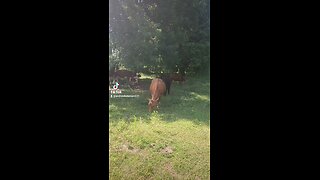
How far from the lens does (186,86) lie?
11.4 feet

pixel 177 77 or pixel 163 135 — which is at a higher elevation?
pixel 177 77

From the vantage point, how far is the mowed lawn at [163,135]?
3264mm

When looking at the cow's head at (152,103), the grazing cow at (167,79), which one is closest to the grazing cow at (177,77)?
the grazing cow at (167,79)

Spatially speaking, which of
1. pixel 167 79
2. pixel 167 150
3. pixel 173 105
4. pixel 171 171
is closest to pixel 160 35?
pixel 167 79

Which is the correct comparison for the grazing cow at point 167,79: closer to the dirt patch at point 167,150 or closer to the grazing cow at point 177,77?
the grazing cow at point 177,77

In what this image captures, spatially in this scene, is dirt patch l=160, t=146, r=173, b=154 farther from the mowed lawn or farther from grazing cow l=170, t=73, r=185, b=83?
grazing cow l=170, t=73, r=185, b=83

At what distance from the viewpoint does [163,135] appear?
3.34 m

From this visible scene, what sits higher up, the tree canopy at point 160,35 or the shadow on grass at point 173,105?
the tree canopy at point 160,35

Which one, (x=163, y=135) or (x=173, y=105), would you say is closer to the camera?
(x=163, y=135)

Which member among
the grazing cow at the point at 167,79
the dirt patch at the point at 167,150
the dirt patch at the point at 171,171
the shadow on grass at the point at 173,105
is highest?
the grazing cow at the point at 167,79

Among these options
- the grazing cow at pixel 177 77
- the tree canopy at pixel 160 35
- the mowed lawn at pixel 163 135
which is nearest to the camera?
the mowed lawn at pixel 163 135

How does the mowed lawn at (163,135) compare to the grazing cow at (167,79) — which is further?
the grazing cow at (167,79)

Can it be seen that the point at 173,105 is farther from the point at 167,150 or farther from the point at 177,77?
the point at 167,150

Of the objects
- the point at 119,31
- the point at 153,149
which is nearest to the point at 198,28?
the point at 119,31
